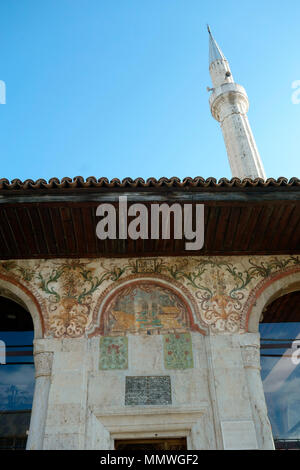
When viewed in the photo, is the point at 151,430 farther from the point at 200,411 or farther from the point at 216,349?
the point at 216,349

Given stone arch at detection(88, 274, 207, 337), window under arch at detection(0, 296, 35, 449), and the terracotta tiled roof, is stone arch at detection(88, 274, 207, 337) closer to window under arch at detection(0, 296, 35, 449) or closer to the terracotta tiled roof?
the terracotta tiled roof

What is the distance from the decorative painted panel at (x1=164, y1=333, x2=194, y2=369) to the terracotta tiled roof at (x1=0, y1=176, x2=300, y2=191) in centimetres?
189

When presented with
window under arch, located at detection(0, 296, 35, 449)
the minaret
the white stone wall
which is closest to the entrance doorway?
the white stone wall

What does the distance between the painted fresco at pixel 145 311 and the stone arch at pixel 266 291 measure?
812 mm

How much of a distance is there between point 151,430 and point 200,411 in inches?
23.0

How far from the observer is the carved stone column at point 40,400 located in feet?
14.3

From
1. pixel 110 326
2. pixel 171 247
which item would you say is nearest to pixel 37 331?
pixel 110 326

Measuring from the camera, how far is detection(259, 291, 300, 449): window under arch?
7008mm

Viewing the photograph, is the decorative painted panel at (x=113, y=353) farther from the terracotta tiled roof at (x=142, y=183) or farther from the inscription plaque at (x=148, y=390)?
the terracotta tiled roof at (x=142, y=183)

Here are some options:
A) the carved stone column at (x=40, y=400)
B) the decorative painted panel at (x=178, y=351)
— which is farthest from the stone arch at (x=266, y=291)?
the carved stone column at (x=40, y=400)

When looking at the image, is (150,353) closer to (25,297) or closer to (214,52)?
(25,297)

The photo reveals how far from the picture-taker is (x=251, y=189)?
4.91 meters

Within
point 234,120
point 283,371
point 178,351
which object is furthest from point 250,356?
point 234,120

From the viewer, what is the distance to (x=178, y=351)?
4.95 meters
